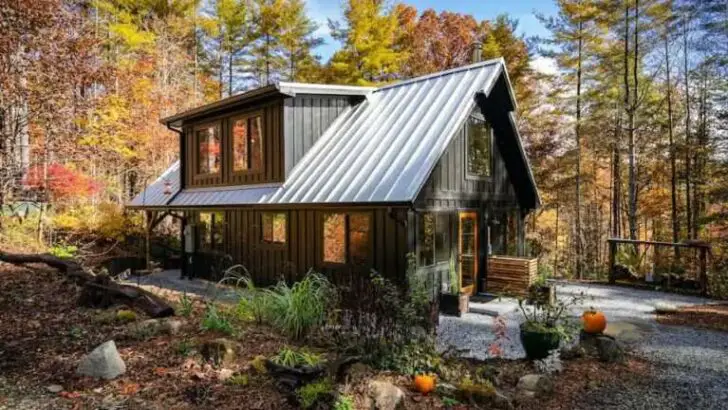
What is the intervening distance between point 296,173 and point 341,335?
5707 mm

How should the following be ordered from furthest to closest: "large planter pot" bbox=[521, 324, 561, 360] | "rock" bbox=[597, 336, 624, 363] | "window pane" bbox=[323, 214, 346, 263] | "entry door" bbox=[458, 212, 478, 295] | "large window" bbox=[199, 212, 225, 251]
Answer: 1. "large window" bbox=[199, 212, 225, 251]
2. "entry door" bbox=[458, 212, 478, 295]
3. "window pane" bbox=[323, 214, 346, 263]
4. "rock" bbox=[597, 336, 624, 363]
5. "large planter pot" bbox=[521, 324, 561, 360]

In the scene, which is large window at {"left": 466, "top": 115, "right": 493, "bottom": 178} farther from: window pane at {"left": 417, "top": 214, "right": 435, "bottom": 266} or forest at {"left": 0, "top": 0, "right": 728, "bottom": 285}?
forest at {"left": 0, "top": 0, "right": 728, "bottom": 285}

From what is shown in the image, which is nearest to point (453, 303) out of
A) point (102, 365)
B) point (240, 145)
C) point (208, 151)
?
point (102, 365)

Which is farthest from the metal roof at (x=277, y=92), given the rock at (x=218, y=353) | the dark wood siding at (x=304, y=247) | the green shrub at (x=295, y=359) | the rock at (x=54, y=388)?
the rock at (x=54, y=388)

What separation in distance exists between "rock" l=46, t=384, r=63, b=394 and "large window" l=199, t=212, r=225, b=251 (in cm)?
789

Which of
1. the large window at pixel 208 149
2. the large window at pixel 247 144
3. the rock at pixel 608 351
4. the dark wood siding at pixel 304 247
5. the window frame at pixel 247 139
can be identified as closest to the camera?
the rock at pixel 608 351

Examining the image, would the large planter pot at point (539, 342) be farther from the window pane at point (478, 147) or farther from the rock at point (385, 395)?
the window pane at point (478, 147)

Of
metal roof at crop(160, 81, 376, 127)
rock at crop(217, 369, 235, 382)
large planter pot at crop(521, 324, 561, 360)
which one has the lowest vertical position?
large planter pot at crop(521, 324, 561, 360)

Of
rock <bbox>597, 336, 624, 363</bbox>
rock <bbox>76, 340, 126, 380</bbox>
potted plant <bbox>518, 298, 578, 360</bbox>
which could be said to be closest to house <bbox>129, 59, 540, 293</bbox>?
potted plant <bbox>518, 298, 578, 360</bbox>

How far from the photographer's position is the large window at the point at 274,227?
9.65 metres

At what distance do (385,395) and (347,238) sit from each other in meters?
5.10

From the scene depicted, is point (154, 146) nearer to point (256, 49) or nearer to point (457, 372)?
point (256, 49)

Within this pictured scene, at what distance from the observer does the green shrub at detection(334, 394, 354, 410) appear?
3.13m

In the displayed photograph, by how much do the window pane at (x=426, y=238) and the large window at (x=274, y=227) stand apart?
10.4ft
